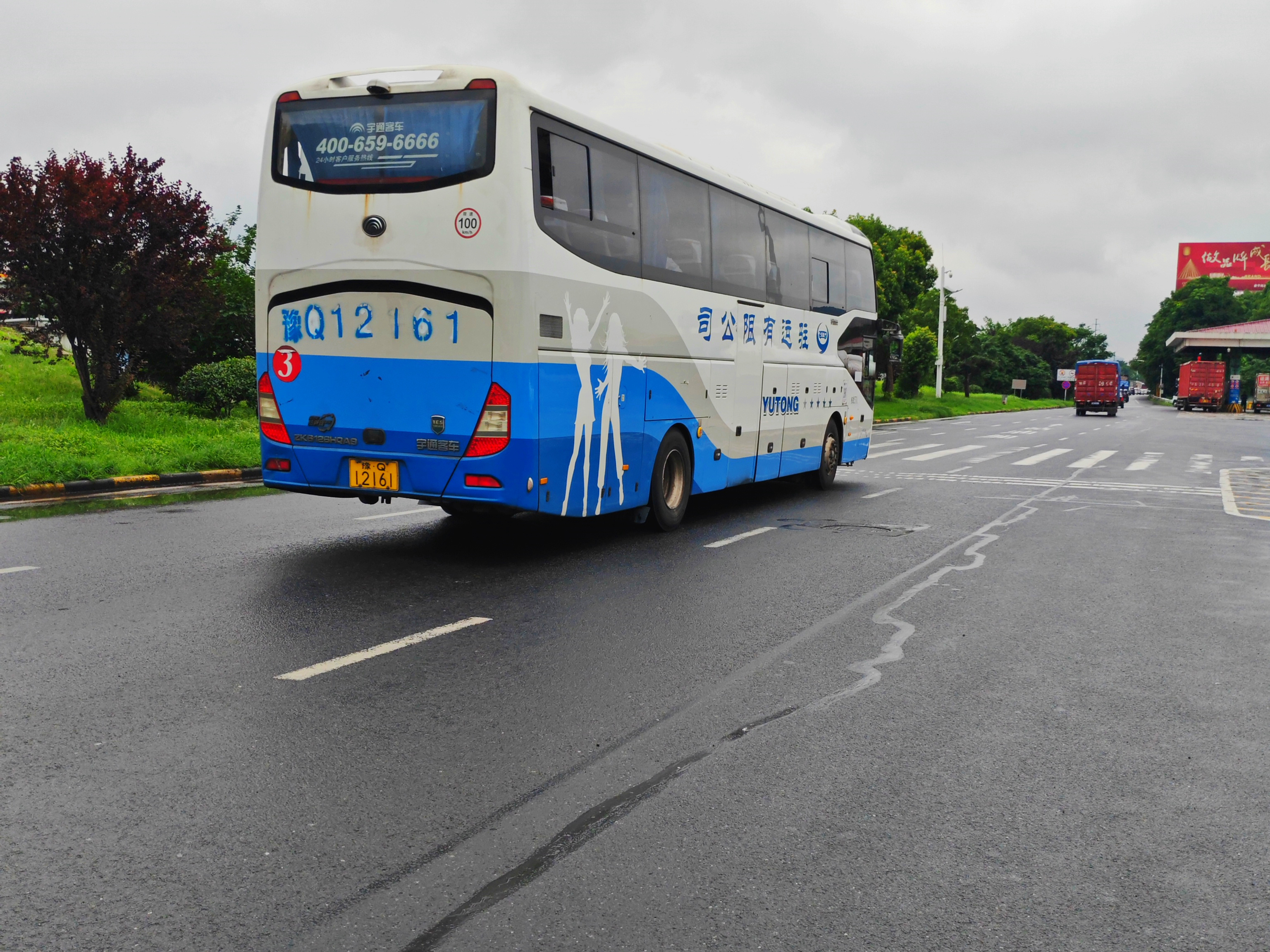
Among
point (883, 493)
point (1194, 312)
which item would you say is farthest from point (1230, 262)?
point (883, 493)

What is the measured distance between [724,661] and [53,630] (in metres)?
3.81

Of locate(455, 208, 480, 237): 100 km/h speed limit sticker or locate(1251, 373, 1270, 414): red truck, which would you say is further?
locate(1251, 373, 1270, 414): red truck

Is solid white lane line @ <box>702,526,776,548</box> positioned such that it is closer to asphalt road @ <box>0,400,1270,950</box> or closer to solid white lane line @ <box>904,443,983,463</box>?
asphalt road @ <box>0,400,1270,950</box>

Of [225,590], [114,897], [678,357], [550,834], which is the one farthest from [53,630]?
[678,357]

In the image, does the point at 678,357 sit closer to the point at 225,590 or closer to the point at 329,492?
the point at 329,492

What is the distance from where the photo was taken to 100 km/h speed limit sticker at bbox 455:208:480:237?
826cm

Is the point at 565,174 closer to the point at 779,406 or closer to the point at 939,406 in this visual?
the point at 779,406

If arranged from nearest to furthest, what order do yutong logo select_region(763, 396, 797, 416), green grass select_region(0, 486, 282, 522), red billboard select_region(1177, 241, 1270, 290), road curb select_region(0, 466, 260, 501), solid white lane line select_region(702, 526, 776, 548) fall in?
solid white lane line select_region(702, 526, 776, 548), green grass select_region(0, 486, 282, 522), road curb select_region(0, 466, 260, 501), yutong logo select_region(763, 396, 797, 416), red billboard select_region(1177, 241, 1270, 290)

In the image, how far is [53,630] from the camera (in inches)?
243

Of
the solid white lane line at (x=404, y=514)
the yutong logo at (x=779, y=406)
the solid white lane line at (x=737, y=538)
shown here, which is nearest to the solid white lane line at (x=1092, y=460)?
the yutong logo at (x=779, y=406)

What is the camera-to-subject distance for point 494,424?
837cm

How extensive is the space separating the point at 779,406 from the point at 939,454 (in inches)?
481

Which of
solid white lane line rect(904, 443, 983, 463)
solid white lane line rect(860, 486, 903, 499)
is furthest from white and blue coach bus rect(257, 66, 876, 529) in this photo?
solid white lane line rect(904, 443, 983, 463)

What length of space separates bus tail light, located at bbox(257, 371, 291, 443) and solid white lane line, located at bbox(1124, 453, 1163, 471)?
682 inches
